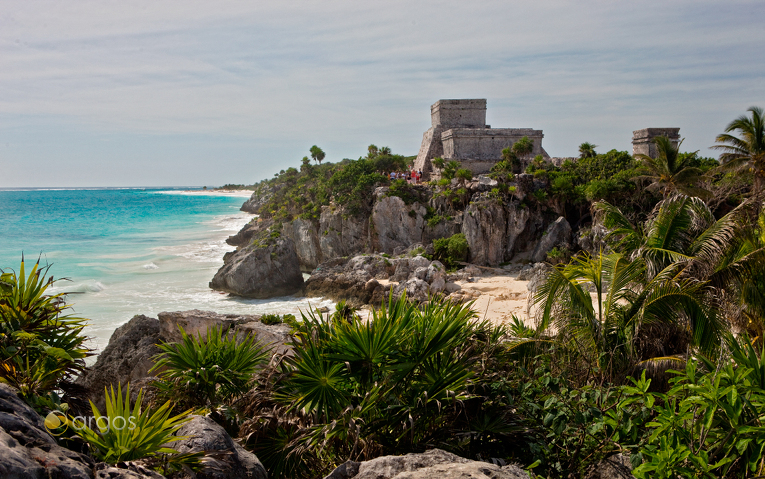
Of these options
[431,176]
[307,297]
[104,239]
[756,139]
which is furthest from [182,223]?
[756,139]

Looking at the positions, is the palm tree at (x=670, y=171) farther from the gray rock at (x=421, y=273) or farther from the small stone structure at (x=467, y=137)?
the small stone structure at (x=467, y=137)

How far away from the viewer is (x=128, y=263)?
31281 millimetres

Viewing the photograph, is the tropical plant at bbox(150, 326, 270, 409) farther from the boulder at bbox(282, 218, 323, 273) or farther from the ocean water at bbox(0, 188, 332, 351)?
the boulder at bbox(282, 218, 323, 273)

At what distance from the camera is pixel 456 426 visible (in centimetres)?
415

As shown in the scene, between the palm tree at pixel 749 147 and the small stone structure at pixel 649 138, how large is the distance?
14932 mm

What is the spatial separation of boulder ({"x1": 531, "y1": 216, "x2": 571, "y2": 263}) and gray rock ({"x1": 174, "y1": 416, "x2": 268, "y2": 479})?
2079 centimetres

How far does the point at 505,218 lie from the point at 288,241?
1097 centimetres

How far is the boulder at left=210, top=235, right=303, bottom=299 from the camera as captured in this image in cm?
2214

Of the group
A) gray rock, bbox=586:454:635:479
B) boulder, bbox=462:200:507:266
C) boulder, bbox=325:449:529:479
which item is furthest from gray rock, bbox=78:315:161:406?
boulder, bbox=462:200:507:266

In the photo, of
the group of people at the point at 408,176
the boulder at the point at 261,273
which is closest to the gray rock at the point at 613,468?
the boulder at the point at 261,273

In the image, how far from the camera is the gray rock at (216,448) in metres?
3.26

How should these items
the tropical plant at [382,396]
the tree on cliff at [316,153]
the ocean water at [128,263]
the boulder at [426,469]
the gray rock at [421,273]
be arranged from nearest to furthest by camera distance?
the boulder at [426,469], the tropical plant at [382,396], the gray rock at [421,273], the ocean water at [128,263], the tree on cliff at [316,153]

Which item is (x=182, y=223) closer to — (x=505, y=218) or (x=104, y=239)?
(x=104, y=239)

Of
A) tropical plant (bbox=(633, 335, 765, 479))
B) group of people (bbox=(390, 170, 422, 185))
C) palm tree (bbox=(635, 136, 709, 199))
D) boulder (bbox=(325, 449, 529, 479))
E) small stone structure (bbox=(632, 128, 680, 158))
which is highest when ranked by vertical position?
small stone structure (bbox=(632, 128, 680, 158))
